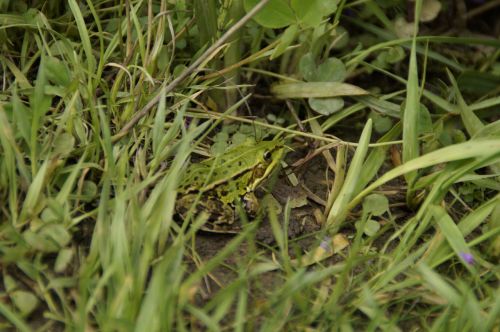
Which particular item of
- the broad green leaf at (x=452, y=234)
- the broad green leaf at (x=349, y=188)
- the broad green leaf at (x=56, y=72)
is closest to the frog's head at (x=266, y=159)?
the broad green leaf at (x=349, y=188)

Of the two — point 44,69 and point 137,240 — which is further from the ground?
point 44,69

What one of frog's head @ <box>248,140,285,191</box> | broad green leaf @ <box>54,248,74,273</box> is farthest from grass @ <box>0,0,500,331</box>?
frog's head @ <box>248,140,285,191</box>

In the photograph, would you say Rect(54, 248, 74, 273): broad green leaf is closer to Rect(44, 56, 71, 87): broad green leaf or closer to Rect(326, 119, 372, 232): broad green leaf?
Rect(44, 56, 71, 87): broad green leaf

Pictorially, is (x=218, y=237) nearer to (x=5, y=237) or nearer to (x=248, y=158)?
(x=248, y=158)

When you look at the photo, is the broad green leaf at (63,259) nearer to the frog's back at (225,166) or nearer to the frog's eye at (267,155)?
the frog's back at (225,166)

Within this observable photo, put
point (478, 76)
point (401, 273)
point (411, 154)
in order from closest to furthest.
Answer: point (401, 273) → point (411, 154) → point (478, 76)

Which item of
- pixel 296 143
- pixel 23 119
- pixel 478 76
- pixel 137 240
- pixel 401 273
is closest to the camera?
pixel 137 240

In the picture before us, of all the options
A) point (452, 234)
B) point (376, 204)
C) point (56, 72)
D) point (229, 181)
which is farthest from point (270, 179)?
point (56, 72)

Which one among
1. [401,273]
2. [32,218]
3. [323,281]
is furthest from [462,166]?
[32,218]
